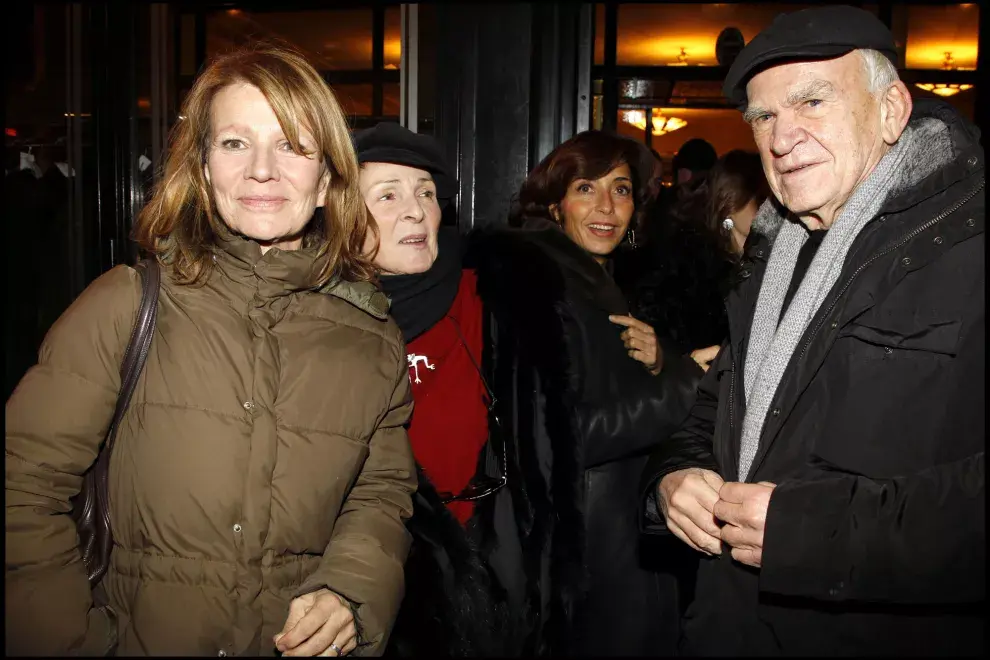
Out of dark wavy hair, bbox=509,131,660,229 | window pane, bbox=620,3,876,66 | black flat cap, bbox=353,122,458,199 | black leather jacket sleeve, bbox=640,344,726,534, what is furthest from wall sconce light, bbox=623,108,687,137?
black leather jacket sleeve, bbox=640,344,726,534

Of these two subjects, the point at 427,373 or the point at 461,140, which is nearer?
the point at 427,373

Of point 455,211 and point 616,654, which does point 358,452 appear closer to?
point 616,654

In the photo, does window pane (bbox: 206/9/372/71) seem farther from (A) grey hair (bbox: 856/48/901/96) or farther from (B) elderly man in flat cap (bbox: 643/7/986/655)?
(A) grey hair (bbox: 856/48/901/96)

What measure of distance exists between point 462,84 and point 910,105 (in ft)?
7.66

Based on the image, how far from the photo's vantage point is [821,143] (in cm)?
159

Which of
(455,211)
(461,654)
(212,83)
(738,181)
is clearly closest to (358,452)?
(461,654)

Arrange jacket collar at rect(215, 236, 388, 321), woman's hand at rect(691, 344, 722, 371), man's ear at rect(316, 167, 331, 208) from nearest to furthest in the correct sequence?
jacket collar at rect(215, 236, 388, 321) < man's ear at rect(316, 167, 331, 208) < woman's hand at rect(691, 344, 722, 371)

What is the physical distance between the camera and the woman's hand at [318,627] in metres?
1.49

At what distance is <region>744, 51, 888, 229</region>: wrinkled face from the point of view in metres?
1.58

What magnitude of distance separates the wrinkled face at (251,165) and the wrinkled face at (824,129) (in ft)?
3.50

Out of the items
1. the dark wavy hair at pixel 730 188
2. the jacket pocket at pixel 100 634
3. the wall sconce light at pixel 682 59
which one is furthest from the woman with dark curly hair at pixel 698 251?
the jacket pocket at pixel 100 634

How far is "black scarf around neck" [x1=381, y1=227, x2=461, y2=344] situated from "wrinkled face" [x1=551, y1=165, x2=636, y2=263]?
78cm

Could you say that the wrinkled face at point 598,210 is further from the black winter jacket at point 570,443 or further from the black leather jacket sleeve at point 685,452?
the black leather jacket sleeve at point 685,452

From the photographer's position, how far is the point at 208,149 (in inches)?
68.1
